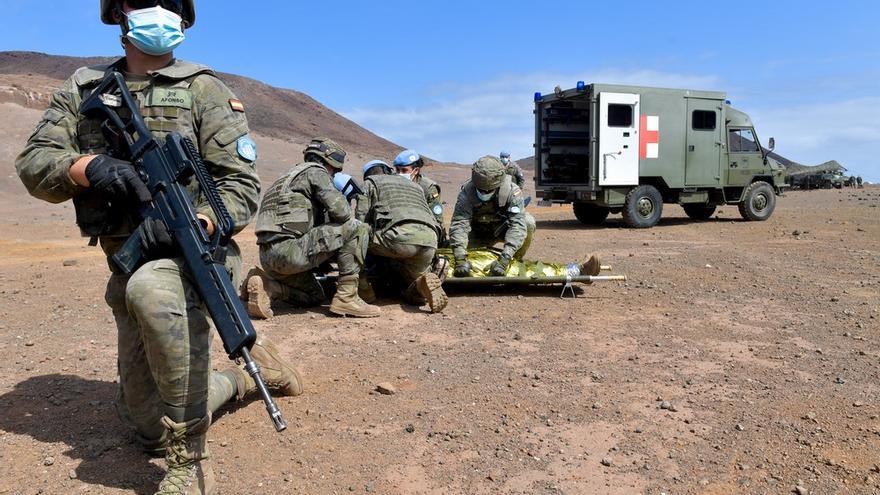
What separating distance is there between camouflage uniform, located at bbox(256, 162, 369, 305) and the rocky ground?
0.48 metres

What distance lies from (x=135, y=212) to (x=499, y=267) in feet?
13.2

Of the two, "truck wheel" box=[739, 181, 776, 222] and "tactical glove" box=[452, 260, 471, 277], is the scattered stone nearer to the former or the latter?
"tactical glove" box=[452, 260, 471, 277]

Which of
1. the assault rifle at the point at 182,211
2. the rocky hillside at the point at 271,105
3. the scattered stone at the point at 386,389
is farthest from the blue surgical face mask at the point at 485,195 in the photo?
the rocky hillside at the point at 271,105

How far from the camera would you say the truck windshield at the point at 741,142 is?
14.5 m

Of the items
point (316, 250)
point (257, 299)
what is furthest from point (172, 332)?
point (316, 250)

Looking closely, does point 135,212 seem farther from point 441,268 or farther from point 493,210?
point 493,210

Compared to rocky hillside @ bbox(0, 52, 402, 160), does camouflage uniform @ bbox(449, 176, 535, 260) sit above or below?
below

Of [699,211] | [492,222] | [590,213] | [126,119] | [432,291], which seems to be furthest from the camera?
[699,211]

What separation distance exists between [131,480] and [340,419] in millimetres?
1035

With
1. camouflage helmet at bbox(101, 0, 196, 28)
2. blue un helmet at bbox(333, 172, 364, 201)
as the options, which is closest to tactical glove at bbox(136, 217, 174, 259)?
camouflage helmet at bbox(101, 0, 196, 28)

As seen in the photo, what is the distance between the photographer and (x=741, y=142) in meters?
14.7

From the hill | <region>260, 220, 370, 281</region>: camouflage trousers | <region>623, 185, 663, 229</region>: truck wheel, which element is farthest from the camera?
the hill

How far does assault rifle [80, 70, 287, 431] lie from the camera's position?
2.68m

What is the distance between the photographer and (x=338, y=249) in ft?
19.5
